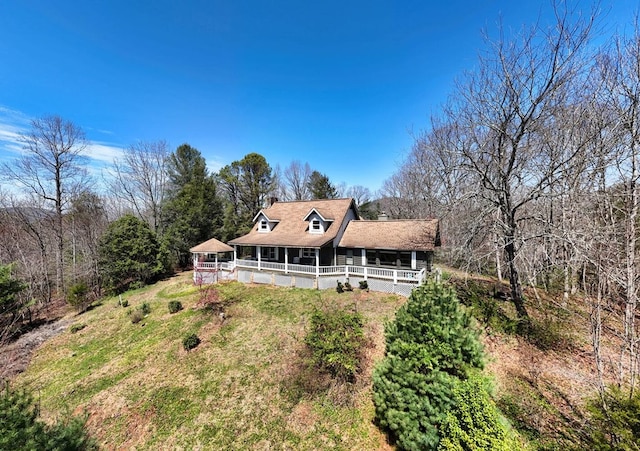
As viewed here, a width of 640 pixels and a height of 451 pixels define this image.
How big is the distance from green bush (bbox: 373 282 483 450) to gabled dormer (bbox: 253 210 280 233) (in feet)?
56.3

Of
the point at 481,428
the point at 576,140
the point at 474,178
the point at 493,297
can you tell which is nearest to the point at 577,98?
the point at 576,140

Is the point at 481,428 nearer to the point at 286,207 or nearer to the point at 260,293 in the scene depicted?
the point at 260,293

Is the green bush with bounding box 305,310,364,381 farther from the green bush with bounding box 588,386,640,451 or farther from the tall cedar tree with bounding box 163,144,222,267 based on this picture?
the tall cedar tree with bounding box 163,144,222,267

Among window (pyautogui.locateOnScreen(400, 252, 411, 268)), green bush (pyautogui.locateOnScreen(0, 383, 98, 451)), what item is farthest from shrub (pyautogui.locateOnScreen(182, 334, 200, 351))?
window (pyautogui.locateOnScreen(400, 252, 411, 268))

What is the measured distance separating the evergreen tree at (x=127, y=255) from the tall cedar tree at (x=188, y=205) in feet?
14.2

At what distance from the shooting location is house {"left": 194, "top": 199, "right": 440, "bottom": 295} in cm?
1625

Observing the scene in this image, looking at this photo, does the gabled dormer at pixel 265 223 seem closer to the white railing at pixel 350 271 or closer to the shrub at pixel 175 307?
the white railing at pixel 350 271

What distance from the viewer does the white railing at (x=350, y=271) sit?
15.5 metres

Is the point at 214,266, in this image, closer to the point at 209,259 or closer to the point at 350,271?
the point at 209,259

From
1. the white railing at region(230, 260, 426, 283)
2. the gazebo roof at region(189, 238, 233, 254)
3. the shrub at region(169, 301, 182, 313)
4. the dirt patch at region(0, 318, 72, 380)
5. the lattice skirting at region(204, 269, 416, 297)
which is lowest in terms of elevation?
the dirt patch at region(0, 318, 72, 380)

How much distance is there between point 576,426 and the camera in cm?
615

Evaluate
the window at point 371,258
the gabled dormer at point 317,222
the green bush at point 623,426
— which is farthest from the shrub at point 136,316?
the green bush at point 623,426

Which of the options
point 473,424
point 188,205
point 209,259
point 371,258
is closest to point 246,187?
point 188,205

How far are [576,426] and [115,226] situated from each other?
3028 cm
